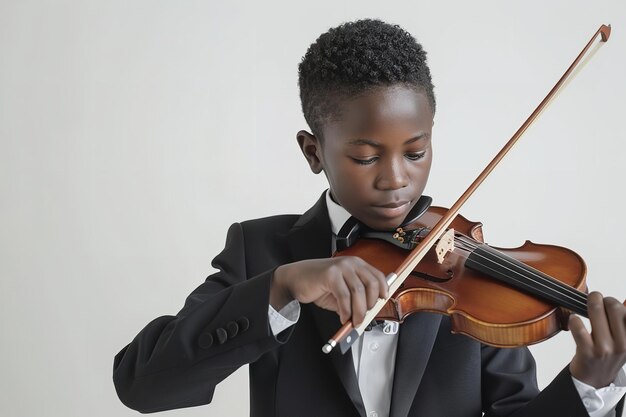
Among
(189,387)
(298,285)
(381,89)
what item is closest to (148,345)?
(189,387)

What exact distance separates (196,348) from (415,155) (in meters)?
0.32

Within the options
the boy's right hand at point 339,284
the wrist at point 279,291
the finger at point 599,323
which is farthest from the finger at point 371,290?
the finger at point 599,323

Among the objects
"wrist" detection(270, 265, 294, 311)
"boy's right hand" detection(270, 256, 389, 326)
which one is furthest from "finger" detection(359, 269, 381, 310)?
"wrist" detection(270, 265, 294, 311)

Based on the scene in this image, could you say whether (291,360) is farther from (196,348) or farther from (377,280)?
(377,280)

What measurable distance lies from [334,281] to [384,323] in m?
0.23

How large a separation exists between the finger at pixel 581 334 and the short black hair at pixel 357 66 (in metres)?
0.30

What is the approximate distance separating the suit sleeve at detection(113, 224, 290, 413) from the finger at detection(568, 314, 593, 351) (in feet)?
0.96

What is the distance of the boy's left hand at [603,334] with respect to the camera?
2.52 feet

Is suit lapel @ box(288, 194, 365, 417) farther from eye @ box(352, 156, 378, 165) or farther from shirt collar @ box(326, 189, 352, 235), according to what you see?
eye @ box(352, 156, 378, 165)

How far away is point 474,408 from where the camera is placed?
0.97 metres

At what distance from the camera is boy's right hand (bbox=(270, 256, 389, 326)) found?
72 cm

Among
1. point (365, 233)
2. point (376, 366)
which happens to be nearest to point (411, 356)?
point (376, 366)

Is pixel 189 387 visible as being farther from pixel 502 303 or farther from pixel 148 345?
pixel 502 303

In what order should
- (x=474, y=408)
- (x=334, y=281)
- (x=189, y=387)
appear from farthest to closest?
(x=474, y=408), (x=189, y=387), (x=334, y=281)
